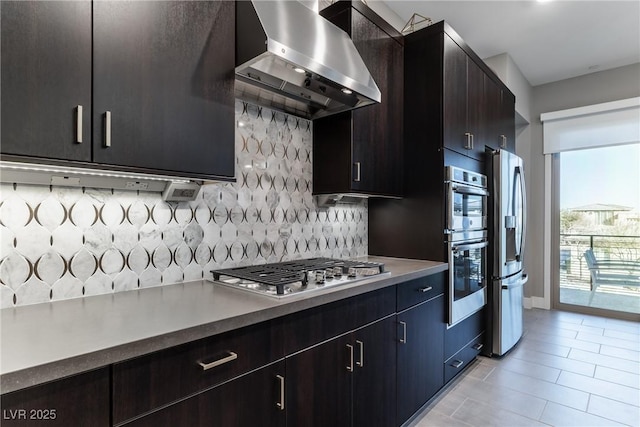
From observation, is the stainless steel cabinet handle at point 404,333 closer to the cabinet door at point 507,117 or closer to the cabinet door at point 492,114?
the cabinet door at point 492,114

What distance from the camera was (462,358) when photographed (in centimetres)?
263

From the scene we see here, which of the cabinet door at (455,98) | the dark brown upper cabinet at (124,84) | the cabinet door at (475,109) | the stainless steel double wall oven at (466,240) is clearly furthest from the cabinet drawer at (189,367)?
the cabinet door at (475,109)

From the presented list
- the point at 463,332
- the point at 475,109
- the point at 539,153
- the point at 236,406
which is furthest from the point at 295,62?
the point at 539,153

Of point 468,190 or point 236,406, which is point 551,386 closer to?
point 468,190

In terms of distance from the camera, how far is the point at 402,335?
1.90 m

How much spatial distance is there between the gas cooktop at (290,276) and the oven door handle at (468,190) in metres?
1.02

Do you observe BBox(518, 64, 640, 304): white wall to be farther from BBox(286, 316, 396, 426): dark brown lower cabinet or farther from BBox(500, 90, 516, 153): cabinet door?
BBox(286, 316, 396, 426): dark brown lower cabinet

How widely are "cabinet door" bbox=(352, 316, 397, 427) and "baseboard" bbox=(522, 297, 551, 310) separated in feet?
13.2

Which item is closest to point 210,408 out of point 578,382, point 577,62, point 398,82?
point 398,82

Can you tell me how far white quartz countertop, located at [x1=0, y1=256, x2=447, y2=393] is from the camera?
75 centimetres

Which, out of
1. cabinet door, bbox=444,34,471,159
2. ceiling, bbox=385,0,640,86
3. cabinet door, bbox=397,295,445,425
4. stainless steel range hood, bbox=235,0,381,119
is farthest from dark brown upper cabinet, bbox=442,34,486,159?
cabinet door, bbox=397,295,445,425

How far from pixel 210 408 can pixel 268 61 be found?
134 centimetres

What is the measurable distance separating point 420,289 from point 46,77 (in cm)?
197

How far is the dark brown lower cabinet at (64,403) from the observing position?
717 mm
